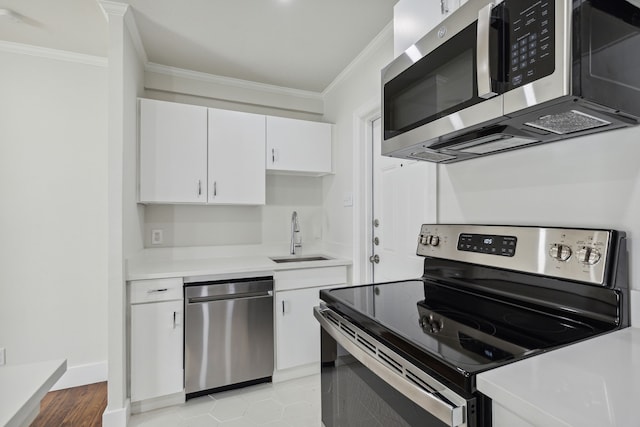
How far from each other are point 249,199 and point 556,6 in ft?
7.08

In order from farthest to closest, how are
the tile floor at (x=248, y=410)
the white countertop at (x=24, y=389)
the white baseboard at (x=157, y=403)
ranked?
the white baseboard at (x=157, y=403) → the tile floor at (x=248, y=410) → the white countertop at (x=24, y=389)

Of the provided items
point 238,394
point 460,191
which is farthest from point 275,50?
point 238,394

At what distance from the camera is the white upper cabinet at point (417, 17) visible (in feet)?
3.90

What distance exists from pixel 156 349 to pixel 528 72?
227 cm

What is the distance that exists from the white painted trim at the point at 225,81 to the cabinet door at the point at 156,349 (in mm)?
1809

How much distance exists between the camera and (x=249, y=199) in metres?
2.54

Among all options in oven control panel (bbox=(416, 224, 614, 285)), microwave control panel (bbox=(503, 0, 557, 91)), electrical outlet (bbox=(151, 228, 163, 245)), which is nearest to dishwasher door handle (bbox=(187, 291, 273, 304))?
electrical outlet (bbox=(151, 228, 163, 245))

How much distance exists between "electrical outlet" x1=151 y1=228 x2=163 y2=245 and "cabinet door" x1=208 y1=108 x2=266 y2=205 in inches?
21.2

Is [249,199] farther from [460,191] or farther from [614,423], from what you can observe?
[614,423]

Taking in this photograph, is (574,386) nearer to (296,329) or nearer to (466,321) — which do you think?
(466,321)

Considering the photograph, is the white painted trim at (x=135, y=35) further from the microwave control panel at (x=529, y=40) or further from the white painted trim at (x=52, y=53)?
the microwave control panel at (x=529, y=40)

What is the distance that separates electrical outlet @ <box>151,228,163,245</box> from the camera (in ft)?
8.33

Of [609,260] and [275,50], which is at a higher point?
[275,50]

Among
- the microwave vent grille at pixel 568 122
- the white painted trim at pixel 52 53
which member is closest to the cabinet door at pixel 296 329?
the microwave vent grille at pixel 568 122
